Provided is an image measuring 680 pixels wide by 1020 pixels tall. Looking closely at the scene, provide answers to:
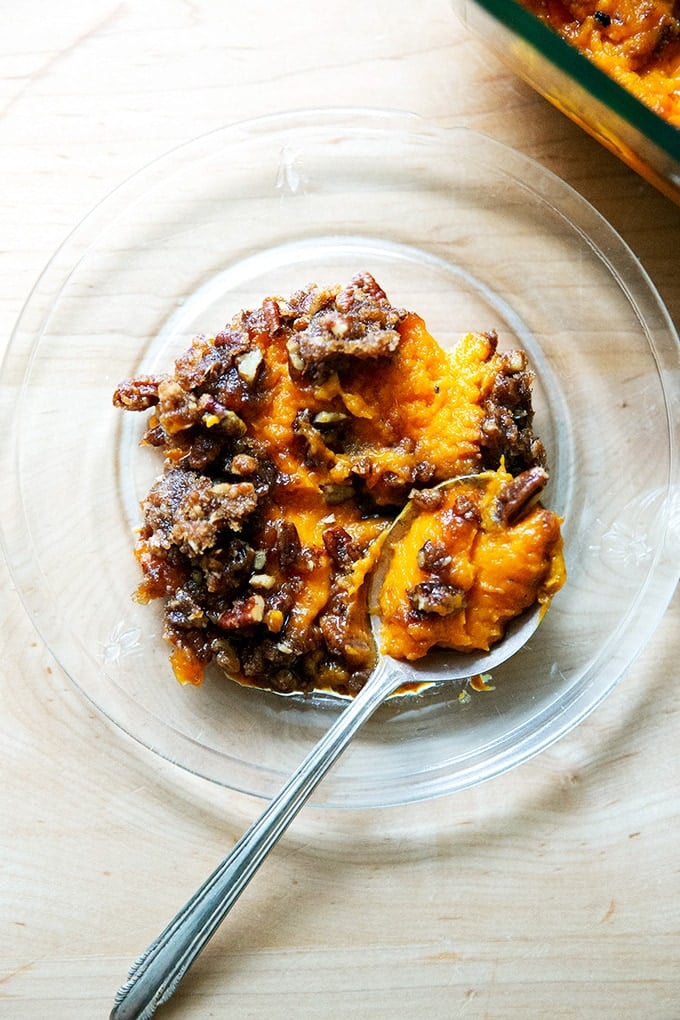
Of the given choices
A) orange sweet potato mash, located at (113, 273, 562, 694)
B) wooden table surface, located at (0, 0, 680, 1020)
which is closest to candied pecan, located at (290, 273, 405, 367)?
orange sweet potato mash, located at (113, 273, 562, 694)

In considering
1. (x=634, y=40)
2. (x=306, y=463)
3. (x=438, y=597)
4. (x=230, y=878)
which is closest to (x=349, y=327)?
(x=306, y=463)

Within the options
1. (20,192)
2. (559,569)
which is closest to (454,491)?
(559,569)

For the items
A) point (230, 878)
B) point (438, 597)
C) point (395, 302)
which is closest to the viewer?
point (438, 597)

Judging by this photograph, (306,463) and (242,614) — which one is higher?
(306,463)

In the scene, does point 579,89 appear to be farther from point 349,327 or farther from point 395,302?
point 349,327

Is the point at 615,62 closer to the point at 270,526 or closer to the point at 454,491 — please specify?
the point at 454,491
